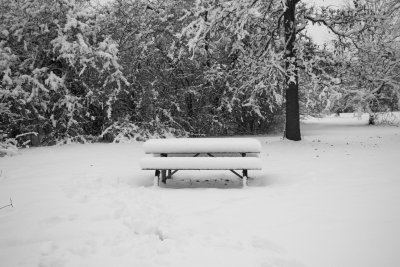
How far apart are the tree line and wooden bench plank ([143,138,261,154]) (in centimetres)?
564

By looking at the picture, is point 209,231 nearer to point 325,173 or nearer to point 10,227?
point 10,227

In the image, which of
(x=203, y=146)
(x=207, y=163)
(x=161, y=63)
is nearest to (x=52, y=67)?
(x=161, y=63)

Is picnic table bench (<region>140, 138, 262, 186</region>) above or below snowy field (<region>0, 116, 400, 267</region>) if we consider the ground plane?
above

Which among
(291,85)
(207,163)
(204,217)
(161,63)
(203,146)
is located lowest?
(204,217)

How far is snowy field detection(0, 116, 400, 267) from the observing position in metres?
3.66

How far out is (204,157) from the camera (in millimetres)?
6715

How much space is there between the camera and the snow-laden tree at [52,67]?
1376 centimetres

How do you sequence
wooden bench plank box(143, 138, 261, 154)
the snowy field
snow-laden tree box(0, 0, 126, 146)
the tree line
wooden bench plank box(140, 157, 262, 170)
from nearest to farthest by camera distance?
the snowy field → wooden bench plank box(140, 157, 262, 170) → wooden bench plank box(143, 138, 261, 154) → the tree line → snow-laden tree box(0, 0, 126, 146)

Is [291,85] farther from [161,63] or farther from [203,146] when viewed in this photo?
[203,146]

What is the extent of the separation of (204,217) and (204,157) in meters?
1.98

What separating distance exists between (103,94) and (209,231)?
1233cm

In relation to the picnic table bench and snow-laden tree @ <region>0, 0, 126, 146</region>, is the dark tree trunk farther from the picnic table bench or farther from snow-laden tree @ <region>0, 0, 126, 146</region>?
snow-laden tree @ <region>0, 0, 126, 146</region>

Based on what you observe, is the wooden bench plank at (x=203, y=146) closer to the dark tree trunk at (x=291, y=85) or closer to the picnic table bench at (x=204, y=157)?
the picnic table bench at (x=204, y=157)

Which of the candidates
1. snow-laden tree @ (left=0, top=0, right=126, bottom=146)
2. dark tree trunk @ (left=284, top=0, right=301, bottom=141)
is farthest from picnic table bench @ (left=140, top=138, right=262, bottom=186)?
snow-laden tree @ (left=0, top=0, right=126, bottom=146)
